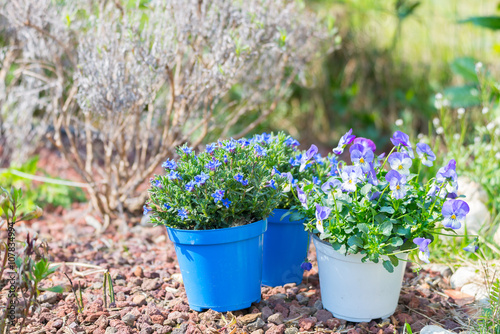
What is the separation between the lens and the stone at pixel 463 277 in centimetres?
239

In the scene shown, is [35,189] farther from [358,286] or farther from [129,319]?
[358,286]

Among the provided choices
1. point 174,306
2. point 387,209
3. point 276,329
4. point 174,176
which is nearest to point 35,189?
point 174,306

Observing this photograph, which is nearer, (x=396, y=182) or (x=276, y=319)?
(x=396, y=182)

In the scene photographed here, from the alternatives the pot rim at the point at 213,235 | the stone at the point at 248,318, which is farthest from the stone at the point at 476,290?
the pot rim at the point at 213,235

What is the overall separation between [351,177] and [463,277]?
972mm

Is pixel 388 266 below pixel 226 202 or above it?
below

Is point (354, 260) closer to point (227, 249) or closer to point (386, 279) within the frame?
point (386, 279)

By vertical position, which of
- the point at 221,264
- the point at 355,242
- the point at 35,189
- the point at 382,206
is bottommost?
the point at 35,189

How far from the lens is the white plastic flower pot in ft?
6.34

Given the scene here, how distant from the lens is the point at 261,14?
9.32 feet

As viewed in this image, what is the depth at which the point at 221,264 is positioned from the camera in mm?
1926

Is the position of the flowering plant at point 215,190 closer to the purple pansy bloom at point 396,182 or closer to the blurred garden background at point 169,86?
the purple pansy bloom at point 396,182

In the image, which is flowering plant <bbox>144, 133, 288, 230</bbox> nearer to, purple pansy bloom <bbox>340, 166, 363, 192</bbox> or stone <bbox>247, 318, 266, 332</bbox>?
purple pansy bloom <bbox>340, 166, 363, 192</bbox>

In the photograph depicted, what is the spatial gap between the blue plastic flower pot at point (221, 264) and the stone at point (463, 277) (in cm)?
102
